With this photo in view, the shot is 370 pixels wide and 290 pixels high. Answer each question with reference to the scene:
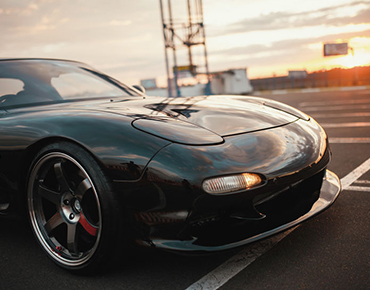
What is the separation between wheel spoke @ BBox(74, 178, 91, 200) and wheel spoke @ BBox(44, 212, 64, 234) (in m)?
0.23

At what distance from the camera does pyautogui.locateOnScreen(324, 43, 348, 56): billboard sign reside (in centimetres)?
5006

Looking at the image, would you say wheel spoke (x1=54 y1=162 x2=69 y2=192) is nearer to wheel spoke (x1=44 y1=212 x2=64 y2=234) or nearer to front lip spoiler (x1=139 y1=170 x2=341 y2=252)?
wheel spoke (x1=44 y1=212 x2=64 y2=234)

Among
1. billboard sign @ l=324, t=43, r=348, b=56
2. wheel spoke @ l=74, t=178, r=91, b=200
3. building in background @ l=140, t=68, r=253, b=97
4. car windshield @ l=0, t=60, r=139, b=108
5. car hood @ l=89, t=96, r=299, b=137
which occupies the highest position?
billboard sign @ l=324, t=43, r=348, b=56

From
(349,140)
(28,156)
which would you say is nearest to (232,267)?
(28,156)

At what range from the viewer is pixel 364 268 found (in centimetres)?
184

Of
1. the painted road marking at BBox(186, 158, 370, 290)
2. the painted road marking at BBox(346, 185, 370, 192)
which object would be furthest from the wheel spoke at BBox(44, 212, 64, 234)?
the painted road marking at BBox(346, 185, 370, 192)

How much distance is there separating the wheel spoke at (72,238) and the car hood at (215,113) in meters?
0.64

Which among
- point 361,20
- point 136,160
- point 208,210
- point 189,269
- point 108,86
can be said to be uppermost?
point 361,20

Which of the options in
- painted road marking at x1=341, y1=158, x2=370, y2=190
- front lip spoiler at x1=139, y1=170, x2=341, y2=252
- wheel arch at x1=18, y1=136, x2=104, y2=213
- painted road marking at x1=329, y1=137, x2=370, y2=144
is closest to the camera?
front lip spoiler at x1=139, y1=170, x2=341, y2=252

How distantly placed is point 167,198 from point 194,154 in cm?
24

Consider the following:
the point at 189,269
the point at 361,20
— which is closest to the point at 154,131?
the point at 189,269

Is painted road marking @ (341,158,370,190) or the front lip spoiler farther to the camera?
painted road marking @ (341,158,370,190)

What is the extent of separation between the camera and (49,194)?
84.8 inches

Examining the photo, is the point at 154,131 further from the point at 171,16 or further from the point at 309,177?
the point at 171,16
